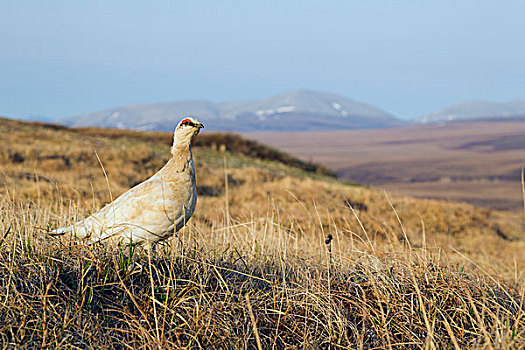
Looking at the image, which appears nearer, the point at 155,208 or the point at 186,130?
the point at 155,208

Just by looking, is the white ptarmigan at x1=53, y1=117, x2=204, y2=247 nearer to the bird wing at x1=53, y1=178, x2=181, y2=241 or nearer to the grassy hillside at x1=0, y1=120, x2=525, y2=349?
the bird wing at x1=53, y1=178, x2=181, y2=241

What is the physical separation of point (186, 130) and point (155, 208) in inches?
27.8

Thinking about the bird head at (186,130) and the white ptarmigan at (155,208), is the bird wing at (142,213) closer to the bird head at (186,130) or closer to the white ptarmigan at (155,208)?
the white ptarmigan at (155,208)

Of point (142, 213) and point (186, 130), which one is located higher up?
point (186, 130)

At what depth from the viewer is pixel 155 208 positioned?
3.71 m

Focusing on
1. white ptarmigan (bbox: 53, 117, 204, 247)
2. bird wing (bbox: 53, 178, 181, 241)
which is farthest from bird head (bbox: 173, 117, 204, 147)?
bird wing (bbox: 53, 178, 181, 241)

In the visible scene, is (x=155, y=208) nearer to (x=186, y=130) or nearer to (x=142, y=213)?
(x=142, y=213)

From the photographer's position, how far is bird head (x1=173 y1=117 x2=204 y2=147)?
388 cm

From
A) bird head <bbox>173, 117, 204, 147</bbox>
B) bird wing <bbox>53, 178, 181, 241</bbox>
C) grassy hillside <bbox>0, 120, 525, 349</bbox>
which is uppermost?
bird head <bbox>173, 117, 204, 147</bbox>

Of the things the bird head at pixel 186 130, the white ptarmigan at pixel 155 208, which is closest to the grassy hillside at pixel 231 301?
the white ptarmigan at pixel 155 208

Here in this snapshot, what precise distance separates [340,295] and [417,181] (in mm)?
60584

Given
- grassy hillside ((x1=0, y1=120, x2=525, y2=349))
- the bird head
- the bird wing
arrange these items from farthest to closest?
the bird head
the bird wing
grassy hillside ((x1=0, y1=120, x2=525, y2=349))

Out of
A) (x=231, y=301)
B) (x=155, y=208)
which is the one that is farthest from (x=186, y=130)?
(x=231, y=301)

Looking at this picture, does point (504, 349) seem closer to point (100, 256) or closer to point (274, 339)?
point (274, 339)
